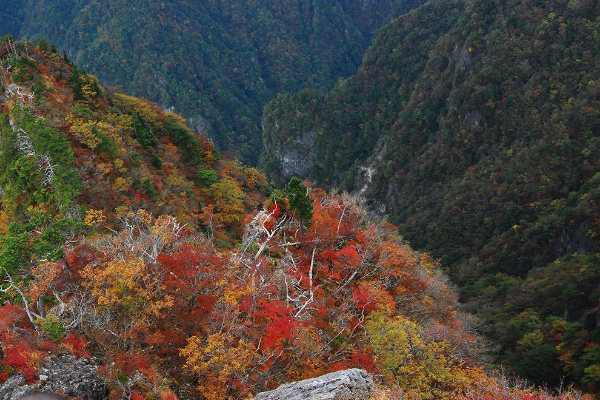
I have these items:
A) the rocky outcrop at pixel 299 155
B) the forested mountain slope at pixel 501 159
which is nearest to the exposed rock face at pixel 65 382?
the forested mountain slope at pixel 501 159

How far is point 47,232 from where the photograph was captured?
18656 mm

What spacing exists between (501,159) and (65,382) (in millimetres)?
107827

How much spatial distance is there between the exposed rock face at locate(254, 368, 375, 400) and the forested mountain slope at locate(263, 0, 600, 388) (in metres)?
35.2

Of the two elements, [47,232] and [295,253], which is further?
[295,253]

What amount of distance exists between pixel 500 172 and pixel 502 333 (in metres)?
57.2

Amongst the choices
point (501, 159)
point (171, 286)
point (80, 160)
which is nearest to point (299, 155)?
point (501, 159)

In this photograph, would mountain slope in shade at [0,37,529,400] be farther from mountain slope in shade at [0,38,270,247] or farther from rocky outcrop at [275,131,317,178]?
rocky outcrop at [275,131,317,178]

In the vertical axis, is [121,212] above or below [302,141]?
above

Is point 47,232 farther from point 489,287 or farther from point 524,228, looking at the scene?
point 524,228

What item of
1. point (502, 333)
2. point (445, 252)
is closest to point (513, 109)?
point (445, 252)

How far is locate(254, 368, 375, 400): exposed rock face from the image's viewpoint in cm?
1332

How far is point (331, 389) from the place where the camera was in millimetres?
13445

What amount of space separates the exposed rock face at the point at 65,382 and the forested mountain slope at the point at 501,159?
4266 centimetres

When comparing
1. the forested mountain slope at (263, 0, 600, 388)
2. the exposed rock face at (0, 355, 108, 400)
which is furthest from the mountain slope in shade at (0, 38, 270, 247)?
the forested mountain slope at (263, 0, 600, 388)
